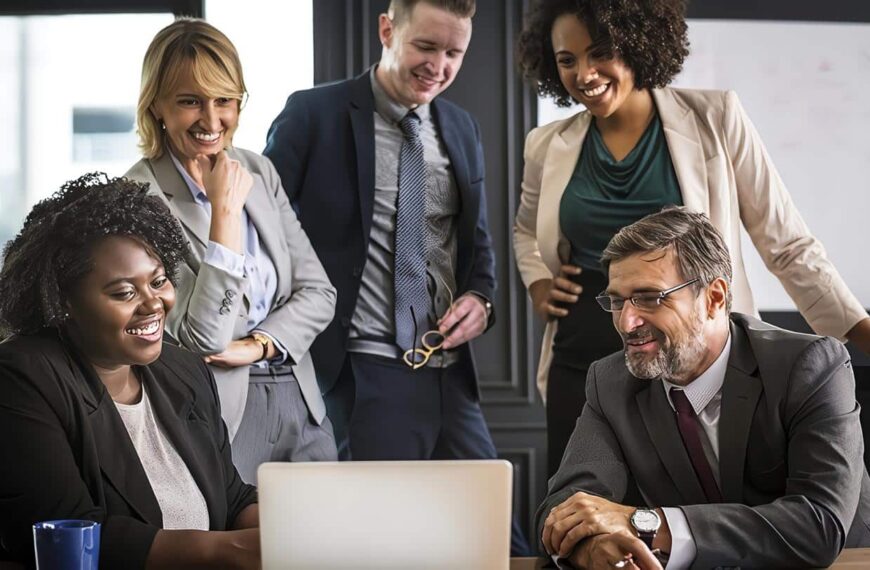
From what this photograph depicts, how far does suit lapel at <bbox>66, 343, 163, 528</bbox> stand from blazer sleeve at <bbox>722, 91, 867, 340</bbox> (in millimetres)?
1828

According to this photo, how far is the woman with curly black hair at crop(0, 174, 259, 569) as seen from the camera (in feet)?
6.51

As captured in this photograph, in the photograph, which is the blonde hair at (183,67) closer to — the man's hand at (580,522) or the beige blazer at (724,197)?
the beige blazer at (724,197)

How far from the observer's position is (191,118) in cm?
293

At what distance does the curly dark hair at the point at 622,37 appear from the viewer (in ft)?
10.1

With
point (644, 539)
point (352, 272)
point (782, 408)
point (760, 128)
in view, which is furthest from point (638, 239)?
point (760, 128)

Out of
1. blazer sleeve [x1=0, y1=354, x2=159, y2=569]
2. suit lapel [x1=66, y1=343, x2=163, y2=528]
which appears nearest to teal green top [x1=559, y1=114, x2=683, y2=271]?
suit lapel [x1=66, y1=343, x2=163, y2=528]

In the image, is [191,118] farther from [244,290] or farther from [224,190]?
[244,290]

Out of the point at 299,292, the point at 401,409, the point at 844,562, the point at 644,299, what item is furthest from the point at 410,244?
the point at 844,562

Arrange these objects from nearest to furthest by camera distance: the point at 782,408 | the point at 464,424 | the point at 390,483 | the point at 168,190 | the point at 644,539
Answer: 1. the point at 390,483
2. the point at 644,539
3. the point at 782,408
4. the point at 168,190
5. the point at 464,424

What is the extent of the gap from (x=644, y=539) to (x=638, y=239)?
666 millimetres

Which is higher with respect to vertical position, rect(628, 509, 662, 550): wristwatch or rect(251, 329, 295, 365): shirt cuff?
rect(251, 329, 295, 365): shirt cuff

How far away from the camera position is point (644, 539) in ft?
6.41

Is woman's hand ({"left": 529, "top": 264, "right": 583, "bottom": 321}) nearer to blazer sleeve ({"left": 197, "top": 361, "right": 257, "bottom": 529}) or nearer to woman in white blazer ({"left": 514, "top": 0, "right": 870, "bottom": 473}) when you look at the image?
woman in white blazer ({"left": 514, "top": 0, "right": 870, "bottom": 473})

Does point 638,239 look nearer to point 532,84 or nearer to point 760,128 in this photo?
point 532,84
